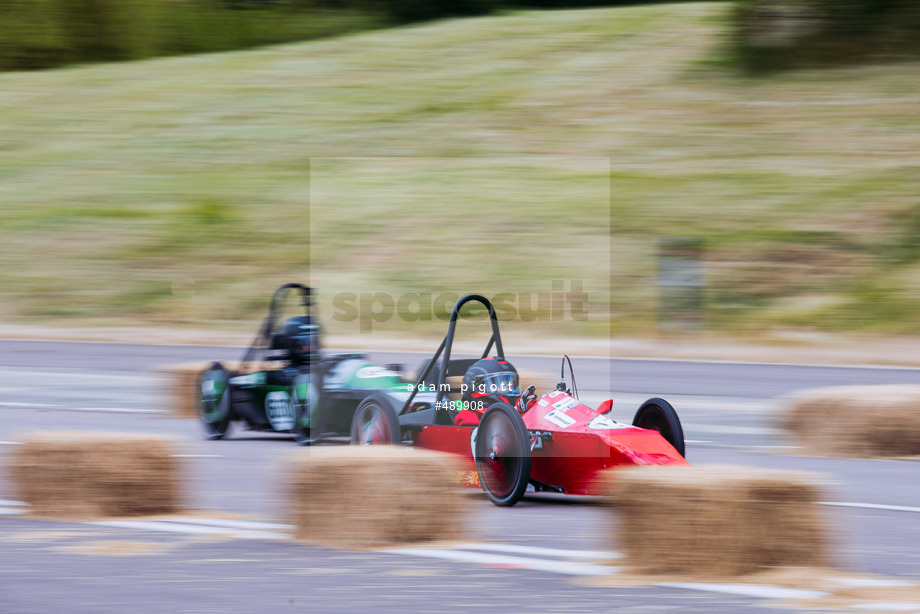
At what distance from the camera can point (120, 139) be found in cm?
3341

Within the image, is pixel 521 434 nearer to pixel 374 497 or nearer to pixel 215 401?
pixel 374 497

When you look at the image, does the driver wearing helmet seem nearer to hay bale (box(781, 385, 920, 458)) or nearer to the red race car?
the red race car

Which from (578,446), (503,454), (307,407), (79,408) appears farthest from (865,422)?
(79,408)

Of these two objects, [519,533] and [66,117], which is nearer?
[519,533]

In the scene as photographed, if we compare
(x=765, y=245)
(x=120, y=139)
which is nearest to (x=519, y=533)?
(x=765, y=245)

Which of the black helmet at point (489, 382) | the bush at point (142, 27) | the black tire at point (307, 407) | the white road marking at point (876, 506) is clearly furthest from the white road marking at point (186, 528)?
the bush at point (142, 27)

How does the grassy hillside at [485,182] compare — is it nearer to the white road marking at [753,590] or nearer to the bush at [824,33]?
the bush at [824,33]

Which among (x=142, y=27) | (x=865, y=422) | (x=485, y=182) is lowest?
(x=865, y=422)

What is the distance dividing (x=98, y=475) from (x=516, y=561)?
258 cm

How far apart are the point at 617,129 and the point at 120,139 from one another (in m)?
13.2

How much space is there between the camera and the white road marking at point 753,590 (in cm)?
546

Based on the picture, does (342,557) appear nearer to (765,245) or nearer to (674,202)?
(765,245)

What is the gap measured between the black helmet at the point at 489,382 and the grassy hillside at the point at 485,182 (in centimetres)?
1191

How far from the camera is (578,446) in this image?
777 cm
